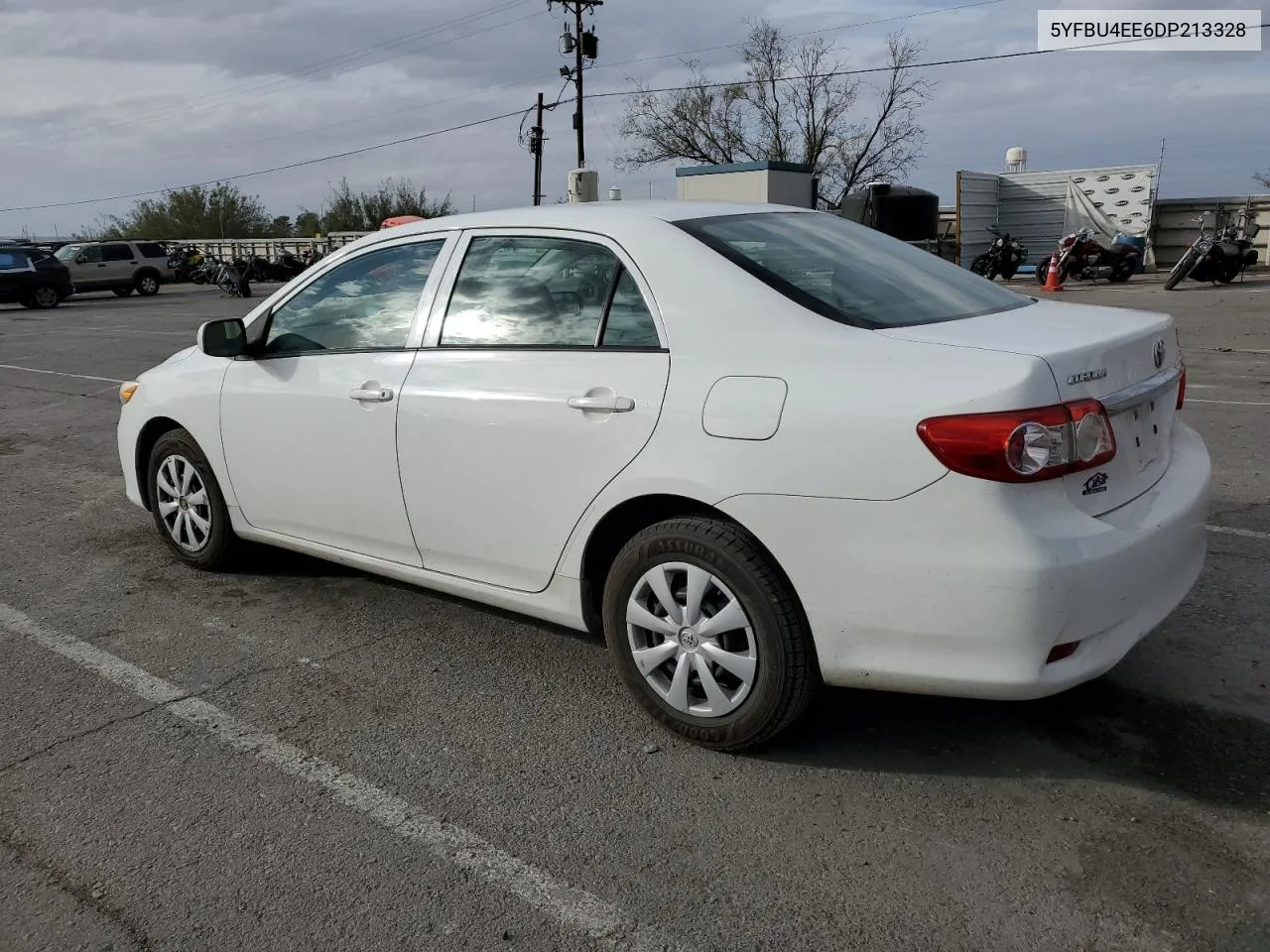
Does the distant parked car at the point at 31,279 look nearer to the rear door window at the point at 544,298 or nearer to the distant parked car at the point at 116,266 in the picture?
the distant parked car at the point at 116,266

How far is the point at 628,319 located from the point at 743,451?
654mm

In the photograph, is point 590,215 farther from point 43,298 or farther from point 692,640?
point 43,298

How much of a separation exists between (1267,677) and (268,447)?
12.2 feet

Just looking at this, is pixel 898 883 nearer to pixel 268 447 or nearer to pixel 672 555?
pixel 672 555

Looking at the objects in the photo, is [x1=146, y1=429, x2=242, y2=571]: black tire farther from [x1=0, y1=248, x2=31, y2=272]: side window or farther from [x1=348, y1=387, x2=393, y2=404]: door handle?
[x1=0, y1=248, x2=31, y2=272]: side window

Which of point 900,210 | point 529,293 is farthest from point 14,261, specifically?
point 529,293

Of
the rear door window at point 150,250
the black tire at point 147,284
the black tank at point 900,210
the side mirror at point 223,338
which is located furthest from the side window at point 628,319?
the rear door window at point 150,250

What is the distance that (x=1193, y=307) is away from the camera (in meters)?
16.5

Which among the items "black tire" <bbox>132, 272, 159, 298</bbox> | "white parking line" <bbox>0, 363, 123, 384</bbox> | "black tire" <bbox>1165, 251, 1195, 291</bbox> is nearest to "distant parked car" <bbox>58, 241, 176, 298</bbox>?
"black tire" <bbox>132, 272, 159, 298</bbox>

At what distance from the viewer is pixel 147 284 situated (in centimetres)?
3378

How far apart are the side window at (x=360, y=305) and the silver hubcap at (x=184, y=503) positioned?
0.85 m

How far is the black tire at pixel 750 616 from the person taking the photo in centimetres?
292

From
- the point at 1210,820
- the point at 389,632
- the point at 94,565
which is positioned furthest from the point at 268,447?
the point at 1210,820

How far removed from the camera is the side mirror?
14.3ft
